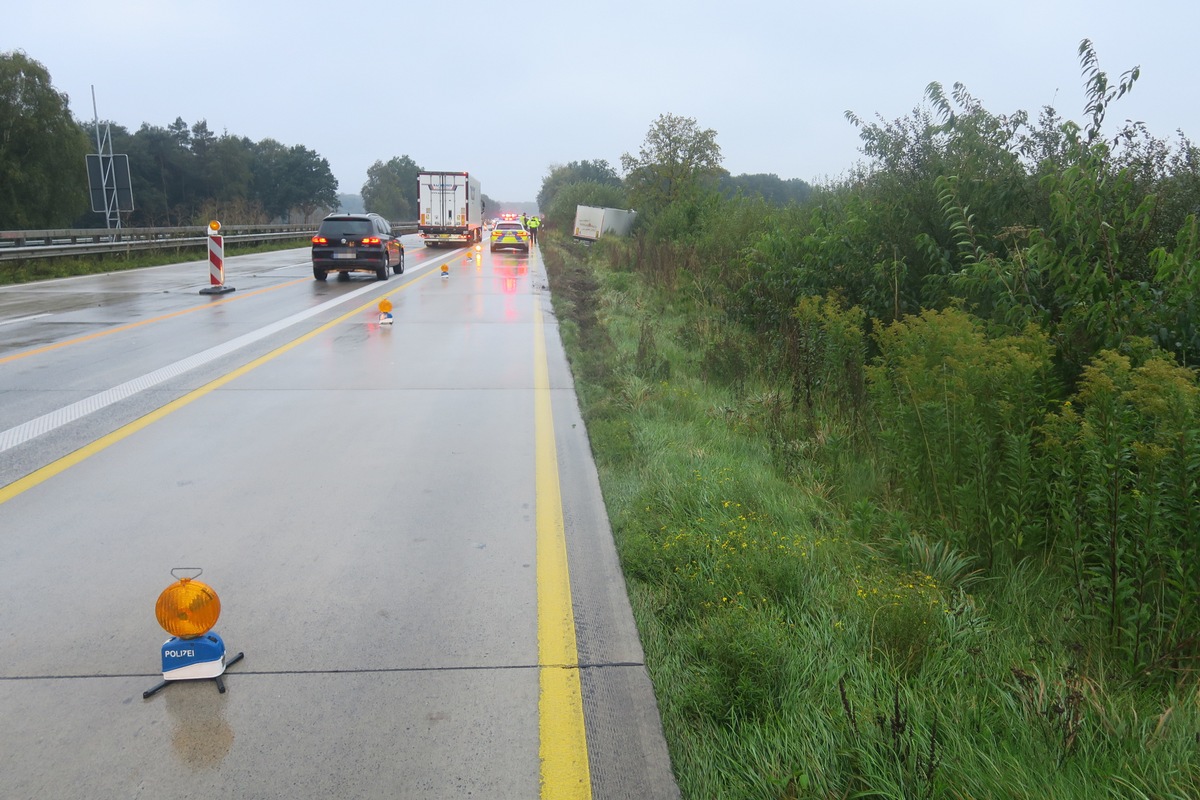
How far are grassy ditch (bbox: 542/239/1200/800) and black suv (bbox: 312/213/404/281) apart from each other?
19.5 metres

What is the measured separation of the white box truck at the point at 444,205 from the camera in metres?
46.8

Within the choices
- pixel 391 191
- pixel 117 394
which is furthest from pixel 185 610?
pixel 391 191

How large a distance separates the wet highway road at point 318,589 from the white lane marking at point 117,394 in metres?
0.05

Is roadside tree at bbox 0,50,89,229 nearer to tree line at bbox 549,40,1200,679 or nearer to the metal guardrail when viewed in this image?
Result: the metal guardrail

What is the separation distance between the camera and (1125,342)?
5.27 meters

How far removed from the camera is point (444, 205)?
47281 millimetres

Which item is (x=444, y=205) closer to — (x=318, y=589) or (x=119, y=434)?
(x=119, y=434)

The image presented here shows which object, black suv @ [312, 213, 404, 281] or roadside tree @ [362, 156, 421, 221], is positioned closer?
black suv @ [312, 213, 404, 281]

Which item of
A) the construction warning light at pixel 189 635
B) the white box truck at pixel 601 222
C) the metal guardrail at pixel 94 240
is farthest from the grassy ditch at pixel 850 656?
the white box truck at pixel 601 222

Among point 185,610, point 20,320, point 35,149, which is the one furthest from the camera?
point 35,149

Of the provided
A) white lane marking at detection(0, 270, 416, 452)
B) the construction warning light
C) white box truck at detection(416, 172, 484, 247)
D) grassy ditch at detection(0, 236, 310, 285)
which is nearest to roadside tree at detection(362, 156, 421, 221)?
white box truck at detection(416, 172, 484, 247)

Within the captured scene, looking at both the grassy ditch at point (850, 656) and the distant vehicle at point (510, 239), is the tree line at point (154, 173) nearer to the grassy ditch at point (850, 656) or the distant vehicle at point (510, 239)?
the distant vehicle at point (510, 239)

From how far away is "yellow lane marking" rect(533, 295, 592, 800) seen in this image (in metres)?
3.18

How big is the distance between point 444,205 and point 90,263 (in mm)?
21362
